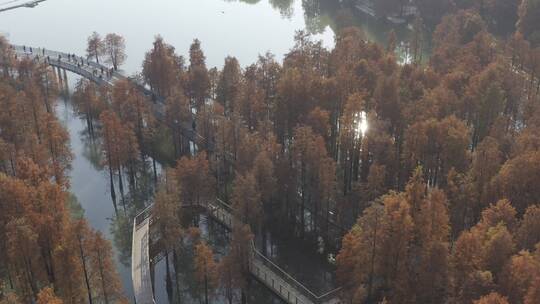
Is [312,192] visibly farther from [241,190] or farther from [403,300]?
[403,300]

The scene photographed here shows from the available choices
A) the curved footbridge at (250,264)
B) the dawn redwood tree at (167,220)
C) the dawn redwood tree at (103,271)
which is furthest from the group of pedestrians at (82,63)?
the dawn redwood tree at (103,271)

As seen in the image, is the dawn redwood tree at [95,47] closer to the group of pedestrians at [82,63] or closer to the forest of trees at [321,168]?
the group of pedestrians at [82,63]

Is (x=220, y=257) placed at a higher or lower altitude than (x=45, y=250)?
lower

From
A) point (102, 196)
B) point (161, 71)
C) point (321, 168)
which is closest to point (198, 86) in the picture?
point (161, 71)

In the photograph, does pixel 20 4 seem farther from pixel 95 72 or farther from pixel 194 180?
pixel 194 180

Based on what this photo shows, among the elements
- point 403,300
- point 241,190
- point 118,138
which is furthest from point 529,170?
point 118,138

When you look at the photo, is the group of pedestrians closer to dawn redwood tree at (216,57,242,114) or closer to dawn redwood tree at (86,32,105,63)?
dawn redwood tree at (86,32,105,63)

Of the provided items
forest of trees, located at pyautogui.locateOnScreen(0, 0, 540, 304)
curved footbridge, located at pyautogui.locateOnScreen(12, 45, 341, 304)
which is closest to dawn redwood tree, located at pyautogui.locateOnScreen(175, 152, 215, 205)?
forest of trees, located at pyautogui.locateOnScreen(0, 0, 540, 304)
